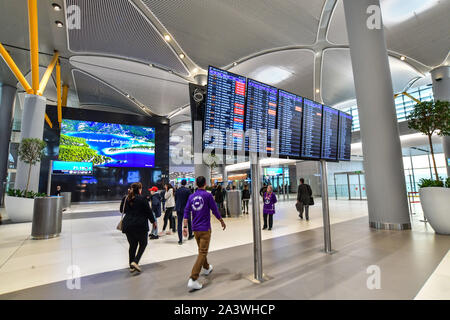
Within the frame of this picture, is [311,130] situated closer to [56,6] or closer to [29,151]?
[29,151]

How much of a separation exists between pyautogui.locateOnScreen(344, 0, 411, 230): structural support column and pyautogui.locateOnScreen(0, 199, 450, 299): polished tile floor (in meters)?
0.86

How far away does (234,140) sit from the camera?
3057mm

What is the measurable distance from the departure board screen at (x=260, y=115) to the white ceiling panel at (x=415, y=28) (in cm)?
1183

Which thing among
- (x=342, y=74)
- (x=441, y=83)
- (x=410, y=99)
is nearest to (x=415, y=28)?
(x=441, y=83)

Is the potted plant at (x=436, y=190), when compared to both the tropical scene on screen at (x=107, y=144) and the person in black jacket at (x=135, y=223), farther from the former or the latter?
the tropical scene on screen at (x=107, y=144)

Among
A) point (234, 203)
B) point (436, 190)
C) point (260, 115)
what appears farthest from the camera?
A: point (234, 203)

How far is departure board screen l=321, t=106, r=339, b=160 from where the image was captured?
4.57 metres

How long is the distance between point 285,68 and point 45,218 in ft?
56.6

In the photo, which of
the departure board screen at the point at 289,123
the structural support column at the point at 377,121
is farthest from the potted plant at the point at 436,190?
the departure board screen at the point at 289,123

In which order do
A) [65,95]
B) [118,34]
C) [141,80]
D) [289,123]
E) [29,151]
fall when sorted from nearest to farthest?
[289,123], [29,151], [118,34], [141,80], [65,95]

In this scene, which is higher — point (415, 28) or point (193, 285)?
point (415, 28)

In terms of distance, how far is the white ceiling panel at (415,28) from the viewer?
11297 mm

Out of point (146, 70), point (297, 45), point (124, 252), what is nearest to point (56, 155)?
point (146, 70)
